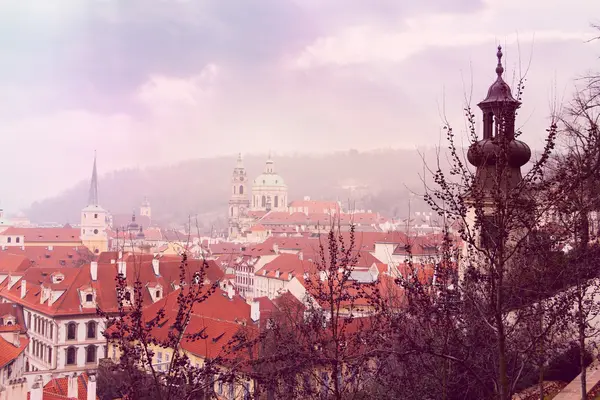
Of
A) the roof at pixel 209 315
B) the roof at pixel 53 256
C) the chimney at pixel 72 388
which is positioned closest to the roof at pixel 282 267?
the roof at pixel 53 256

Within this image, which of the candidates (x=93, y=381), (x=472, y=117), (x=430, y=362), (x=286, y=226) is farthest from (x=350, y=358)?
(x=286, y=226)

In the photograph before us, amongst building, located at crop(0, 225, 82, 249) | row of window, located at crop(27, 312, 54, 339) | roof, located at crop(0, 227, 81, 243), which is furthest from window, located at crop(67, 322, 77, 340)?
roof, located at crop(0, 227, 81, 243)

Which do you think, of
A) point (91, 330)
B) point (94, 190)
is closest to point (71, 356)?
point (91, 330)

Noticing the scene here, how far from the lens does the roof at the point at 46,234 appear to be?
117m

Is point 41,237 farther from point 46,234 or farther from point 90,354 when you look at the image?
point 90,354

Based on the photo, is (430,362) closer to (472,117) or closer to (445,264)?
(445,264)

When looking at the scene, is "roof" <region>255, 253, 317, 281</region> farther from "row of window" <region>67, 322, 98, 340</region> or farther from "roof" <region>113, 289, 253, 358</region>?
"roof" <region>113, 289, 253, 358</region>

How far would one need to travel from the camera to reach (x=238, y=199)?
615ft

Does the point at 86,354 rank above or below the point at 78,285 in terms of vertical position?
below

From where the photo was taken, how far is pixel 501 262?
746 cm

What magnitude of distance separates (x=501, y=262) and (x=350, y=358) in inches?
98.2

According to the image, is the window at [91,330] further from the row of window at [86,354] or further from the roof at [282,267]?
the roof at [282,267]

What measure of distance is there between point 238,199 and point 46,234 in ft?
241

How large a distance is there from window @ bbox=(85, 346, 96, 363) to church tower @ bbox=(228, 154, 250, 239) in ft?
460
